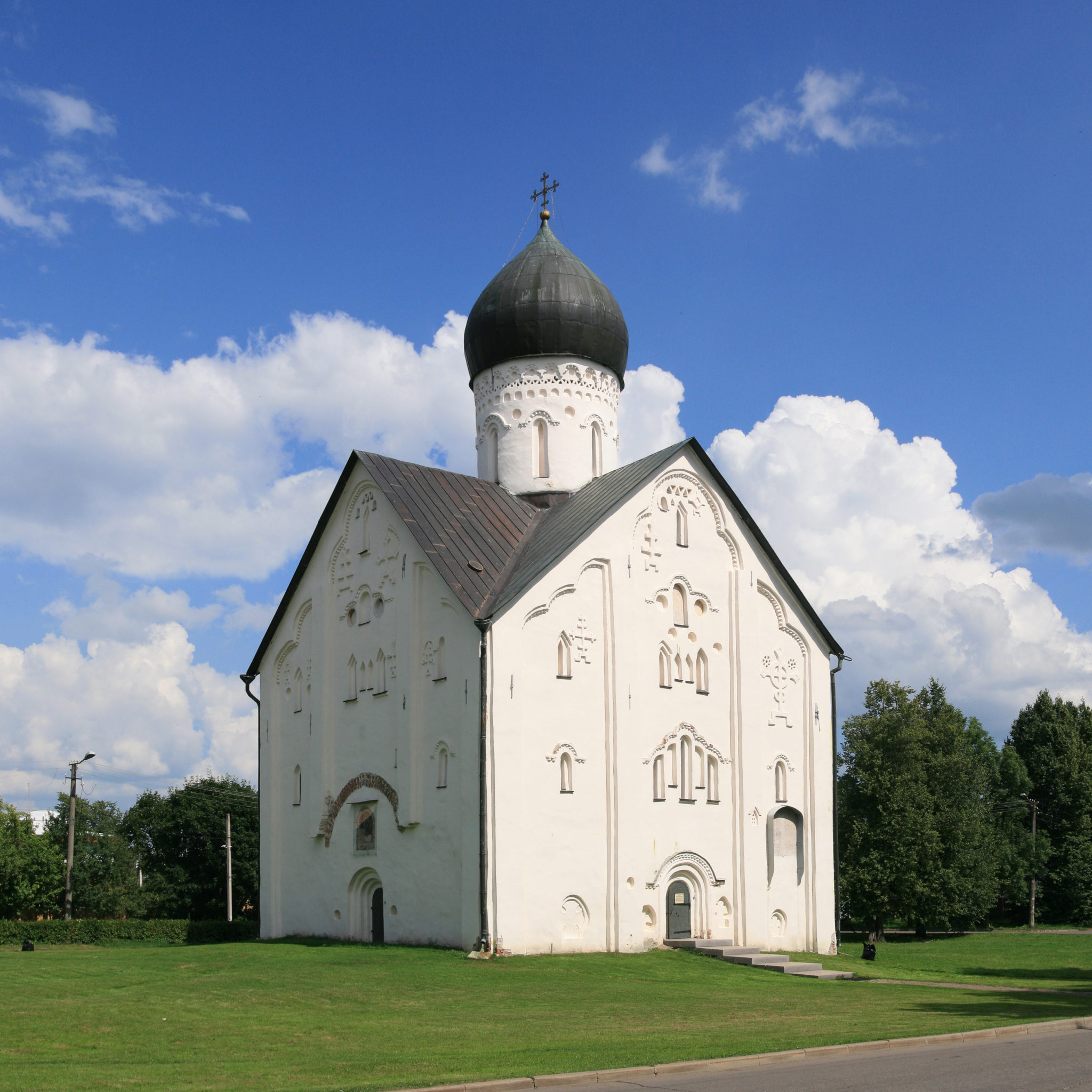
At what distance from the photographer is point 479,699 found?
813 inches

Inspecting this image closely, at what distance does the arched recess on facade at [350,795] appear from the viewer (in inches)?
898

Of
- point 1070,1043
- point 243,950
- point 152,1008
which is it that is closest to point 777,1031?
point 1070,1043

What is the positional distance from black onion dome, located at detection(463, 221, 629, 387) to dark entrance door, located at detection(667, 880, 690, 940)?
40.3ft

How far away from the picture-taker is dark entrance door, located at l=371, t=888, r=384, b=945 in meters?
23.3

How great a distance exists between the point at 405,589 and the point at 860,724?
875 inches

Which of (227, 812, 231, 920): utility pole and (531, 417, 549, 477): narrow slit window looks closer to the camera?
(531, 417, 549, 477): narrow slit window

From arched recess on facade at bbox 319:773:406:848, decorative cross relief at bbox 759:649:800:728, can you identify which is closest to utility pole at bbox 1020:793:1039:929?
decorative cross relief at bbox 759:649:800:728

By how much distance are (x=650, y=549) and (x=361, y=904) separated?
9.43m

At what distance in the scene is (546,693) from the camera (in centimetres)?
2156

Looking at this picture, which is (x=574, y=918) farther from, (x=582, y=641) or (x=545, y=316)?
(x=545, y=316)

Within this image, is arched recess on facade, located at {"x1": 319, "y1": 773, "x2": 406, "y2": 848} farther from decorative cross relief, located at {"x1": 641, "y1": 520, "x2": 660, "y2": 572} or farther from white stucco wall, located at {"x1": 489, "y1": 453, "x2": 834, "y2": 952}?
decorative cross relief, located at {"x1": 641, "y1": 520, "x2": 660, "y2": 572}

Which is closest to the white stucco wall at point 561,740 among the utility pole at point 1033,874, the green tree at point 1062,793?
the utility pole at point 1033,874

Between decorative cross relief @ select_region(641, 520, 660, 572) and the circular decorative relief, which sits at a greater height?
decorative cross relief @ select_region(641, 520, 660, 572)

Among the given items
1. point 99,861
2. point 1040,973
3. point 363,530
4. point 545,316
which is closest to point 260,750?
point 363,530
